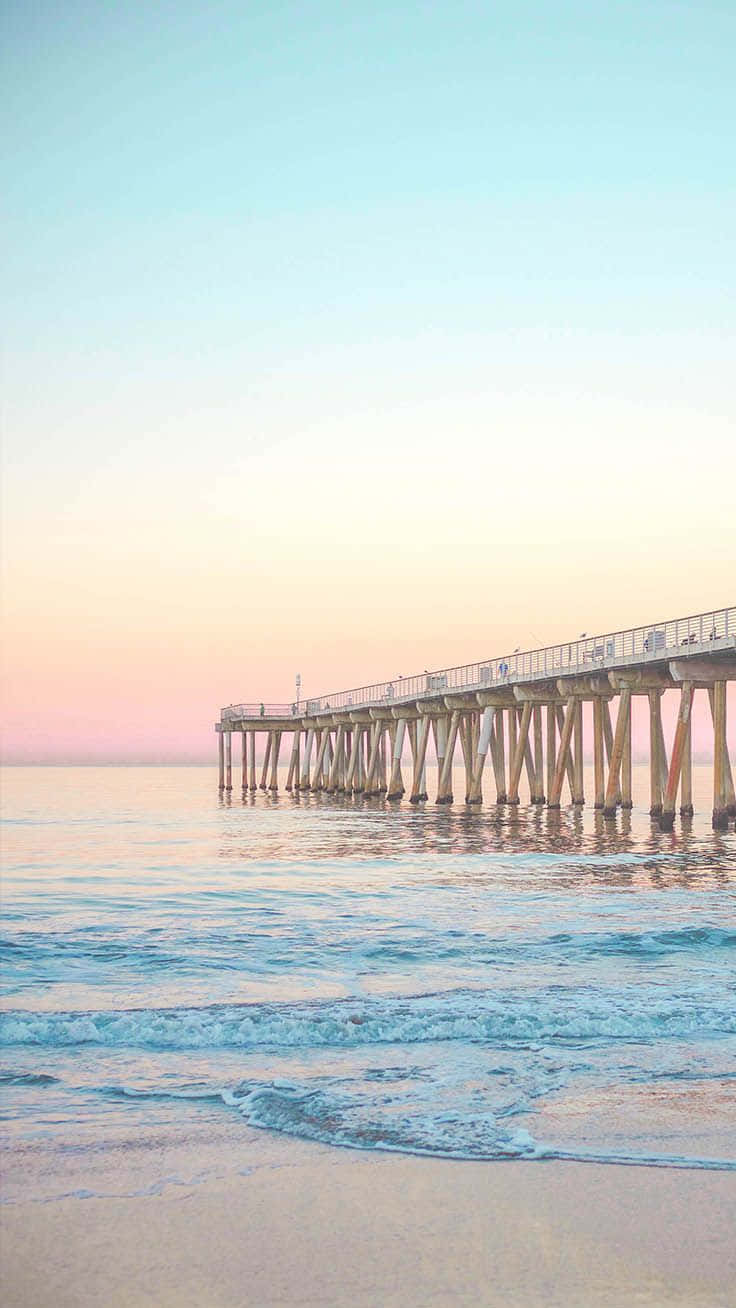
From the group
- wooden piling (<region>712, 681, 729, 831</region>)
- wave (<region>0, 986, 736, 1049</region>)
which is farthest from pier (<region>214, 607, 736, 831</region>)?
wave (<region>0, 986, 736, 1049</region>)

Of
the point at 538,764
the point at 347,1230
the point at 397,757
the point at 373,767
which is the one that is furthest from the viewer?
the point at 373,767

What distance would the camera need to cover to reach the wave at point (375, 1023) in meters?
8.58

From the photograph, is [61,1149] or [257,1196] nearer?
[257,1196]

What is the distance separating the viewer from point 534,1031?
28.7ft

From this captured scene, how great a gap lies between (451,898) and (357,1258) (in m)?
14.0

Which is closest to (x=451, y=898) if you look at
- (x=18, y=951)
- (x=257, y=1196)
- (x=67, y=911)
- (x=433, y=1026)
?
(x=67, y=911)

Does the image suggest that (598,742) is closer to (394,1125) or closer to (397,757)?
(397,757)

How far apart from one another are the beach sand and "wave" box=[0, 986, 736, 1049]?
8.19ft

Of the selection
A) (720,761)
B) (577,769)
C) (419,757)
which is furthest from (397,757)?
(720,761)

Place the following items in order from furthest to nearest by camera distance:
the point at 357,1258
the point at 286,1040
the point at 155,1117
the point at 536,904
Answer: the point at 536,904
the point at 286,1040
the point at 155,1117
the point at 357,1258

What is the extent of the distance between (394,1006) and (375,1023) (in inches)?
32.3

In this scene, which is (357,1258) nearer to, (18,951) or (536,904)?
(18,951)

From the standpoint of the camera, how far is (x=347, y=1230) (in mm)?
4965

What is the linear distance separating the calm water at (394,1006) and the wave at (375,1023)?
1.0 inches
